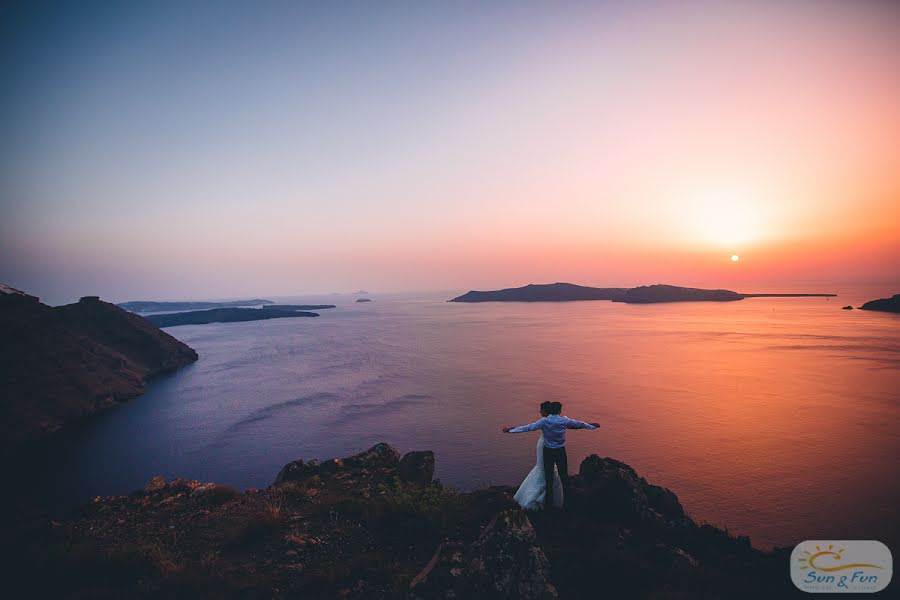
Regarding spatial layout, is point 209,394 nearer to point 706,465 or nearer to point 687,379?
point 706,465

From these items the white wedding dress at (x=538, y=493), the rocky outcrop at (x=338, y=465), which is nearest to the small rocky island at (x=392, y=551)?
the white wedding dress at (x=538, y=493)

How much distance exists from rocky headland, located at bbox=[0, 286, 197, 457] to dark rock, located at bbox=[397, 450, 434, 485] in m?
36.5

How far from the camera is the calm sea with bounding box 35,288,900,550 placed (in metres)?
16.9

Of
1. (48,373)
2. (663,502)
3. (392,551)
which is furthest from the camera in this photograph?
(48,373)

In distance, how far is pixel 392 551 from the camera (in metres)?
6.59

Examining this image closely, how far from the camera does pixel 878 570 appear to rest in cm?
679

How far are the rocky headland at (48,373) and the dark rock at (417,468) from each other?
36.5m

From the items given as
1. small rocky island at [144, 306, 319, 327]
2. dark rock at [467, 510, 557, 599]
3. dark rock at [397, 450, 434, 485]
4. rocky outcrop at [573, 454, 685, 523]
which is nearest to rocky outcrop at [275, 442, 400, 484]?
dark rock at [397, 450, 434, 485]

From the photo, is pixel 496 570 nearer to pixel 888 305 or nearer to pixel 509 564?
pixel 509 564

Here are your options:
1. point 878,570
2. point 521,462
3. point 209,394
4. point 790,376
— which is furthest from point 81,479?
point 790,376

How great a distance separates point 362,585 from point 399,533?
5.36 ft

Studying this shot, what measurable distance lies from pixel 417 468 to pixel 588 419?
1879 centimetres

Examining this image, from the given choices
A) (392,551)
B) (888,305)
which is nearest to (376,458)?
(392,551)

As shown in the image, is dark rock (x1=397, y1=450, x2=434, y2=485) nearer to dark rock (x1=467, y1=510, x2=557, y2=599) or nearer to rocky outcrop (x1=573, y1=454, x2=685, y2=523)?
rocky outcrop (x1=573, y1=454, x2=685, y2=523)
